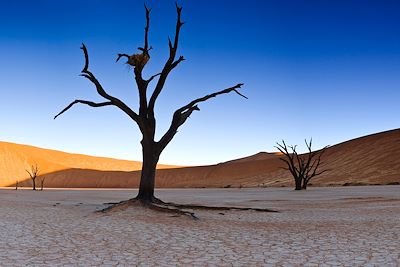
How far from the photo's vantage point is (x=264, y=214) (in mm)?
11945

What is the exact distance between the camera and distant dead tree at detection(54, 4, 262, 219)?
1258 cm

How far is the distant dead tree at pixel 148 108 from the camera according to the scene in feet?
41.3

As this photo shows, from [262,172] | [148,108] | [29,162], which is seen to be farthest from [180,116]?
[29,162]

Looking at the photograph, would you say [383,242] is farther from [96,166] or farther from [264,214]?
[96,166]

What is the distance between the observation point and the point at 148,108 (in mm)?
12828

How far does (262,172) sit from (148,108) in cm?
4995

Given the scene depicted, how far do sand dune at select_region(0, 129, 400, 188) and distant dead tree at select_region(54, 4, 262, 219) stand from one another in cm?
3056

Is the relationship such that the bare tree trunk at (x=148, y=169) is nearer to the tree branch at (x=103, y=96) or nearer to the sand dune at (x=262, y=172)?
the tree branch at (x=103, y=96)

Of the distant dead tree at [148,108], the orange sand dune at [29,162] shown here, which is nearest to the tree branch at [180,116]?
the distant dead tree at [148,108]

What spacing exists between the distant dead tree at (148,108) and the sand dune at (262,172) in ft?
100

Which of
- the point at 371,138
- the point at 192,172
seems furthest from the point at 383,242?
the point at 192,172

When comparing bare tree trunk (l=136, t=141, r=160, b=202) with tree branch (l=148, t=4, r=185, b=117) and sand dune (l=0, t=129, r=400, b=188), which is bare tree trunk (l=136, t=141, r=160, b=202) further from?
sand dune (l=0, t=129, r=400, b=188)

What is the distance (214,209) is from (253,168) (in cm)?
5289

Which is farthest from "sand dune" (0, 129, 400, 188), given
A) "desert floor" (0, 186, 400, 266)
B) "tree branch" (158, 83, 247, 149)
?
"desert floor" (0, 186, 400, 266)
